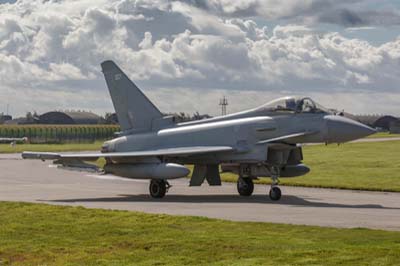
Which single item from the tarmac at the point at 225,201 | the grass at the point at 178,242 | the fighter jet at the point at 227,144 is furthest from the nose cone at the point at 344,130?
the grass at the point at 178,242

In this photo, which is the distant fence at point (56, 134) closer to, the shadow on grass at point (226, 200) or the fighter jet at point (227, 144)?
the fighter jet at point (227, 144)

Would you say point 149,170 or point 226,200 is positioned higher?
point 149,170

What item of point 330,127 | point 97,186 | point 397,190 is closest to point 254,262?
point 330,127

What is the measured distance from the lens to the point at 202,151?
74.5 feet

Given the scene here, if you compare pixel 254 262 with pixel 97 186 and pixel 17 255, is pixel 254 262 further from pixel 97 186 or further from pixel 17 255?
pixel 97 186

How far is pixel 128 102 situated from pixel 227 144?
174 inches

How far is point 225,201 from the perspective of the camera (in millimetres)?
21766

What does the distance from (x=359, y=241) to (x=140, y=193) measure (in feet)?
45.1

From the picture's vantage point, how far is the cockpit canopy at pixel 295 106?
72.4 ft

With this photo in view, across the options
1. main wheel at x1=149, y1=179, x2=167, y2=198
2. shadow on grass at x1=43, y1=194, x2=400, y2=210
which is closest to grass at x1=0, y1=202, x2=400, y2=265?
shadow on grass at x1=43, y1=194, x2=400, y2=210

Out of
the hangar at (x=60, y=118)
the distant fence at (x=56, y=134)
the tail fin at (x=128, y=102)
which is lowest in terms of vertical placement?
the tail fin at (x=128, y=102)

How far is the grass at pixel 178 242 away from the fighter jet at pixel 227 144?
686cm

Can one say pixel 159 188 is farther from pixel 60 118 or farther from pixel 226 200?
pixel 60 118

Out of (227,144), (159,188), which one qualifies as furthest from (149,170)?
(227,144)
